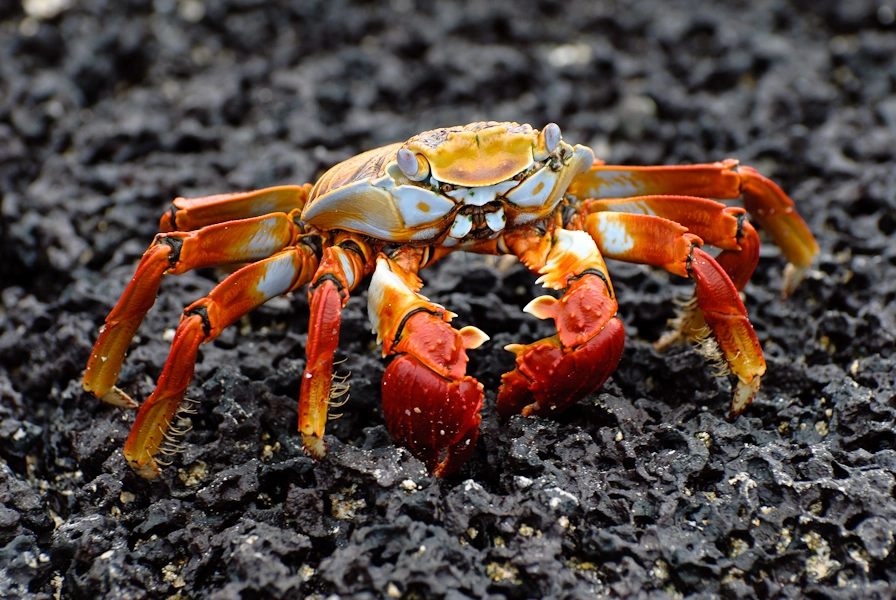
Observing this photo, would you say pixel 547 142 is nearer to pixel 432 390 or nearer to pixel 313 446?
pixel 432 390

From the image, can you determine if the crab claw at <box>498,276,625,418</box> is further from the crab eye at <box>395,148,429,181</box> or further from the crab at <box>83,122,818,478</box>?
the crab eye at <box>395,148,429,181</box>

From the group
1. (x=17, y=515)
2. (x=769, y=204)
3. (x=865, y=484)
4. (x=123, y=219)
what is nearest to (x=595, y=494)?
(x=865, y=484)

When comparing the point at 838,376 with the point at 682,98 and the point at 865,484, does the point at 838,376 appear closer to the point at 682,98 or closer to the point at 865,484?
the point at 865,484

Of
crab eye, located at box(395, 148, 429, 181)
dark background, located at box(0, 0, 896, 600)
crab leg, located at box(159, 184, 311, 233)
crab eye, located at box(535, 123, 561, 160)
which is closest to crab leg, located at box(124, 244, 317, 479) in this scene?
dark background, located at box(0, 0, 896, 600)

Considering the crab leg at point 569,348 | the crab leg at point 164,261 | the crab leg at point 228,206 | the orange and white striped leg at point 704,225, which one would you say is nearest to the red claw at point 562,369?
the crab leg at point 569,348

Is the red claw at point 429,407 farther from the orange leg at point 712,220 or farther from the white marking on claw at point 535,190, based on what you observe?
the orange leg at point 712,220

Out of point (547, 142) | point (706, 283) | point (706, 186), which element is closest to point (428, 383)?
point (547, 142)
